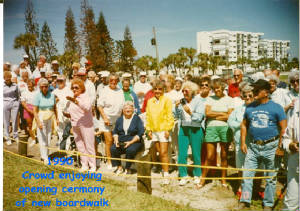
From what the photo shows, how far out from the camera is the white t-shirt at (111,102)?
492 cm

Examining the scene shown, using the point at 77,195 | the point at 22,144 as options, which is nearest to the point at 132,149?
the point at 77,195

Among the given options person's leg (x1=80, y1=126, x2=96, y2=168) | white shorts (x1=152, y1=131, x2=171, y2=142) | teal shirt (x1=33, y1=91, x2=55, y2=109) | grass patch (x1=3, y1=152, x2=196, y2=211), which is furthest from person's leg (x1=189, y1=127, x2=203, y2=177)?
teal shirt (x1=33, y1=91, x2=55, y2=109)

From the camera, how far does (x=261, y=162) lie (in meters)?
3.58

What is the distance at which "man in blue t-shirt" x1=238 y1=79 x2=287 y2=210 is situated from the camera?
132 inches

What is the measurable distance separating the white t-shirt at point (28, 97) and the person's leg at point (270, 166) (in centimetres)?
542

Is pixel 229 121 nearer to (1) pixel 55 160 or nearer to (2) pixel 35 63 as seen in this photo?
(1) pixel 55 160

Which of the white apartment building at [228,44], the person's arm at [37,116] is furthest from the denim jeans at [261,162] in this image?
the white apartment building at [228,44]

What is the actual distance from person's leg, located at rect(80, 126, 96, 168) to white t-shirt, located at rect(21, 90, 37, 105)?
2435 millimetres

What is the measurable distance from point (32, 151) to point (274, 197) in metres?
5.40

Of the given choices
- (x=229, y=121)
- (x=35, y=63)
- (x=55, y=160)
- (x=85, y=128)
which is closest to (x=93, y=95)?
(x=85, y=128)

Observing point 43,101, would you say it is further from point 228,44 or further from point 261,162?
point 228,44

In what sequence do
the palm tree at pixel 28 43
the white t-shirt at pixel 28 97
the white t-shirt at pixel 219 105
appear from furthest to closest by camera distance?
the white t-shirt at pixel 28 97 < the palm tree at pixel 28 43 < the white t-shirt at pixel 219 105

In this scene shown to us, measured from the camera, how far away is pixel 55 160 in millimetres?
5543

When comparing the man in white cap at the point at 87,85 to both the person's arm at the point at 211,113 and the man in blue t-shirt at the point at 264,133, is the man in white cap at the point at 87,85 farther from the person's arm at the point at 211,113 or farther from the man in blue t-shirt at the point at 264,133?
the man in blue t-shirt at the point at 264,133
